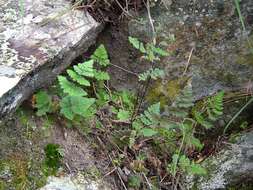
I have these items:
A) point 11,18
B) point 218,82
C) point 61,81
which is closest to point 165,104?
point 218,82

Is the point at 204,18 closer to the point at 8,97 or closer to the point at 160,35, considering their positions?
the point at 160,35

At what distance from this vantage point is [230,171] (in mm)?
2463

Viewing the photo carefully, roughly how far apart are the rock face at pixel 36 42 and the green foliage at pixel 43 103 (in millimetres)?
45

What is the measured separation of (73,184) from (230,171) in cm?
92

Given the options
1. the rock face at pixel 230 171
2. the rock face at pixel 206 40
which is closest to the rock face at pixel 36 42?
the rock face at pixel 206 40

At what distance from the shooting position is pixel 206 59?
8.50 ft

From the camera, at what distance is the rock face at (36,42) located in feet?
6.56

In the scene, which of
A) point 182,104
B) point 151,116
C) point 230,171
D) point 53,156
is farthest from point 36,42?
point 230,171

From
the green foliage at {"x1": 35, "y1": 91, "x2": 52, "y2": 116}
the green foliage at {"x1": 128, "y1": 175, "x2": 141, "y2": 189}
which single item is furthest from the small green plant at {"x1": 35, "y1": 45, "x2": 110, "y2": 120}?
the green foliage at {"x1": 128, "y1": 175, "x2": 141, "y2": 189}

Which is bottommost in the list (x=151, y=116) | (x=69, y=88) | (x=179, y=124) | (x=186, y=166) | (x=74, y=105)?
(x=186, y=166)

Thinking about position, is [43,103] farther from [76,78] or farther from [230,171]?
[230,171]

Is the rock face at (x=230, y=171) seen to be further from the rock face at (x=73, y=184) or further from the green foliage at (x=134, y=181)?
the rock face at (x=73, y=184)

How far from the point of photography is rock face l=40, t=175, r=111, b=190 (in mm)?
Answer: 2020

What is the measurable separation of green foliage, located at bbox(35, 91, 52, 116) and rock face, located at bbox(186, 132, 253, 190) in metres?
0.90
